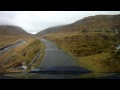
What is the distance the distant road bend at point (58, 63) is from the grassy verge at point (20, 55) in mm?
235

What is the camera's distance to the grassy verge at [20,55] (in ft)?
18.1

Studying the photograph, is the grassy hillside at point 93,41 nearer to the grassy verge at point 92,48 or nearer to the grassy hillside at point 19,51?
the grassy verge at point 92,48

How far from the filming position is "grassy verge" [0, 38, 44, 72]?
18.1 ft

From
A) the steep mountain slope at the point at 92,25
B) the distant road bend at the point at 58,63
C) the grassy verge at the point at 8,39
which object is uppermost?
the steep mountain slope at the point at 92,25

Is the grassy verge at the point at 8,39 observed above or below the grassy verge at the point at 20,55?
above

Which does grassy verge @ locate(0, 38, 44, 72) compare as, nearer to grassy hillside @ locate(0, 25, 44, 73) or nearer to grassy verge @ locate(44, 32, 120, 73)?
grassy hillside @ locate(0, 25, 44, 73)

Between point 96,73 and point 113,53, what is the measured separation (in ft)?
2.50

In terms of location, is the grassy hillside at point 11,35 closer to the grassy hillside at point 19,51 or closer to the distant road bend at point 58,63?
the grassy hillside at point 19,51

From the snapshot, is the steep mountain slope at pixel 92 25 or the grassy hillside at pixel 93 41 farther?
the steep mountain slope at pixel 92 25

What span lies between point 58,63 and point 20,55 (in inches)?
46.4

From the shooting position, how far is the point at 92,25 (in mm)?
6211

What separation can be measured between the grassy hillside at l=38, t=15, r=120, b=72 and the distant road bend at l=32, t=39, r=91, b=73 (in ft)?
0.67
